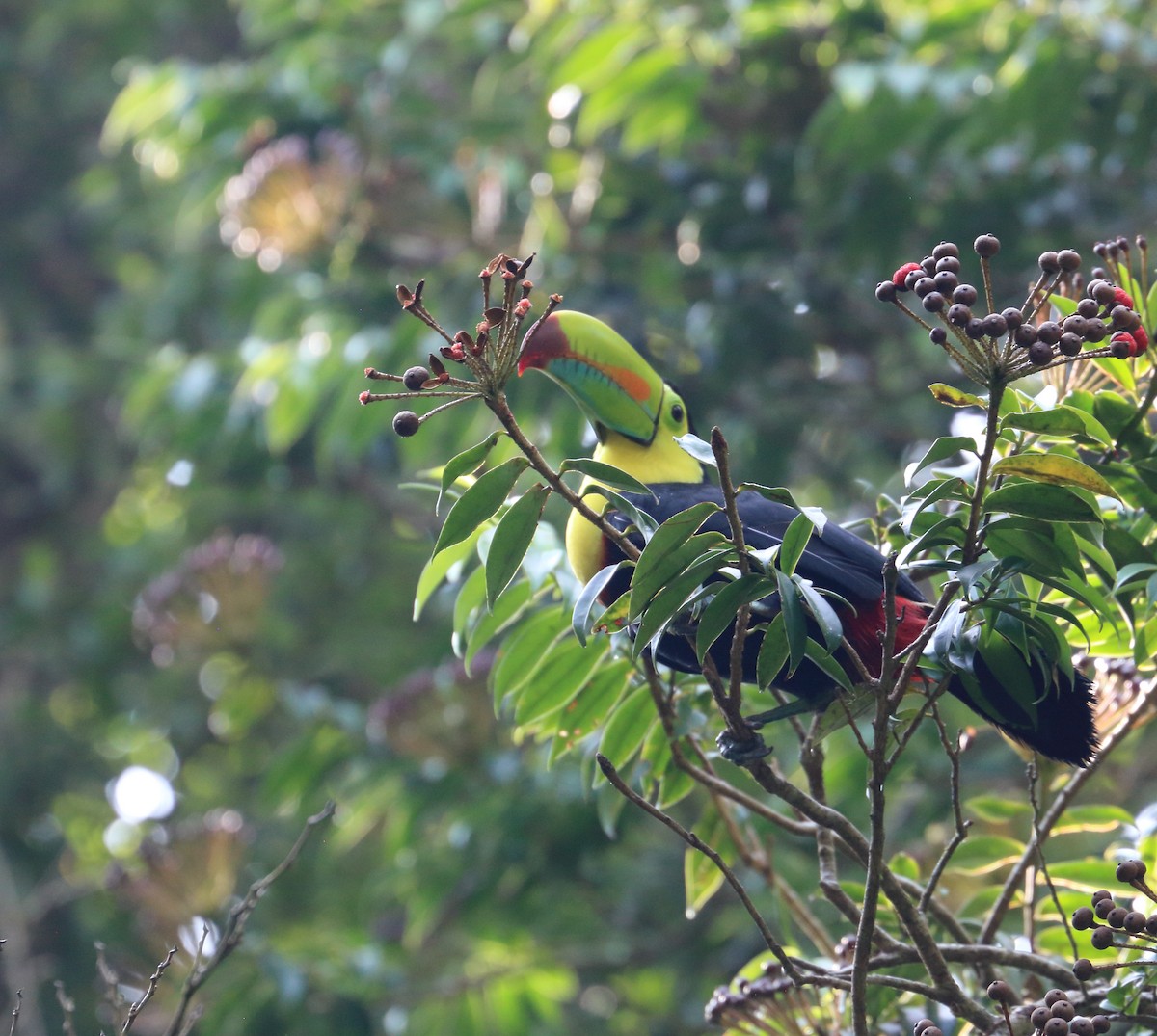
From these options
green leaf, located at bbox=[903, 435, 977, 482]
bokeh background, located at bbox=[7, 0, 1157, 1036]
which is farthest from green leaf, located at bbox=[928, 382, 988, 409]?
bokeh background, located at bbox=[7, 0, 1157, 1036]

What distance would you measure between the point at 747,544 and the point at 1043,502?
0.63m

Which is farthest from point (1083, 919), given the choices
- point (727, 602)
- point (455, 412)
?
point (455, 412)

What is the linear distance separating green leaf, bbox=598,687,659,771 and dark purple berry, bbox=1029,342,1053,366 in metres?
0.99

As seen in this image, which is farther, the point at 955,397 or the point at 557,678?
the point at 557,678

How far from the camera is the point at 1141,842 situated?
2.07 metres

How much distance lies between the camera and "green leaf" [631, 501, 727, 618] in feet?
5.11

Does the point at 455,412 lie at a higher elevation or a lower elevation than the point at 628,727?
lower

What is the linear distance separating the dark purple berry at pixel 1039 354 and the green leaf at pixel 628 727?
99 cm

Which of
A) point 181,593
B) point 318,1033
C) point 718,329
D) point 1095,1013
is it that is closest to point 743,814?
point 1095,1013

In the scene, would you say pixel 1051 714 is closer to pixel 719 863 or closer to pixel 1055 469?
pixel 1055 469

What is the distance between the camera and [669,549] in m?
1.57

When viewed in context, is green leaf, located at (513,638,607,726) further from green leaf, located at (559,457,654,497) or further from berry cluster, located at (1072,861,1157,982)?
berry cluster, located at (1072,861,1157,982)

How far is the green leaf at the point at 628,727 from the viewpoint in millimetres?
2154

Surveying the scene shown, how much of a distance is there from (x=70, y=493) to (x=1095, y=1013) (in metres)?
6.09
